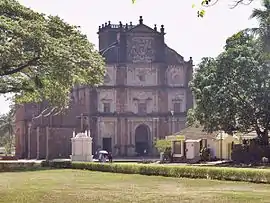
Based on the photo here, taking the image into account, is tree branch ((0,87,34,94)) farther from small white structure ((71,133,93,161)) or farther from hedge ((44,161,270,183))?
small white structure ((71,133,93,161))

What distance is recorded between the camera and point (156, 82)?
214 feet

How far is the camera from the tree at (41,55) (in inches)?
880

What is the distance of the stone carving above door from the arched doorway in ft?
23.9

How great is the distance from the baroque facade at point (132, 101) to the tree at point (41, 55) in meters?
34.8

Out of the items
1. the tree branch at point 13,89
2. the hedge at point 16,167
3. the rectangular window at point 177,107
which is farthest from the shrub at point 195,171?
the rectangular window at point 177,107

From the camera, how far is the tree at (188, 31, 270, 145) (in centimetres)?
3688

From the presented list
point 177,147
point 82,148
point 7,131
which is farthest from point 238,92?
point 7,131

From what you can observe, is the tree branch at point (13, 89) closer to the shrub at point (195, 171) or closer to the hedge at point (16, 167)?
the shrub at point (195, 171)

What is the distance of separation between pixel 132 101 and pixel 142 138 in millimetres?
4185

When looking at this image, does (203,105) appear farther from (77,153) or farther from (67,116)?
(67,116)

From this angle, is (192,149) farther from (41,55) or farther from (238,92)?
(41,55)

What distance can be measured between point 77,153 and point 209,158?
10334 millimetres

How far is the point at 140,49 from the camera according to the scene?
211 feet

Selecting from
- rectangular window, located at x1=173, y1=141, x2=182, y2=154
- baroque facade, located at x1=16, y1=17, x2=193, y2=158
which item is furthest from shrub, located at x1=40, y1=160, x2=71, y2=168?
baroque facade, located at x1=16, y1=17, x2=193, y2=158
